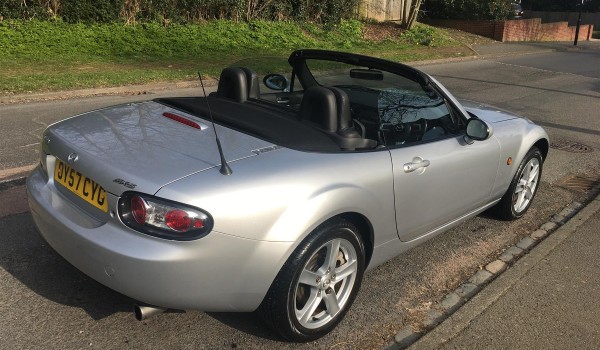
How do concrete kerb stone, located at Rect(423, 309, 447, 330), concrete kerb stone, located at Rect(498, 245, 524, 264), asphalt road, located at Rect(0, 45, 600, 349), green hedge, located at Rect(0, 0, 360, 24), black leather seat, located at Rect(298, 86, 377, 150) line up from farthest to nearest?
green hedge, located at Rect(0, 0, 360, 24) → concrete kerb stone, located at Rect(498, 245, 524, 264) → concrete kerb stone, located at Rect(423, 309, 447, 330) → black leather seat, located at Rect(298, 86, 377, 150) → asphalt road, located at Rect(0, 45, 600, 349)

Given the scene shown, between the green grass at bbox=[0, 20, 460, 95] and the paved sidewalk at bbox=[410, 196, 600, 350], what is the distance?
8.53 m

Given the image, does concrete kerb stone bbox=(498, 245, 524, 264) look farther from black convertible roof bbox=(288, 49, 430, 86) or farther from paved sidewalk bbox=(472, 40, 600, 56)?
paved sidewalk bbox=(472, 40, 600, 56)

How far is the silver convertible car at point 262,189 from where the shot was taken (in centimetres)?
234

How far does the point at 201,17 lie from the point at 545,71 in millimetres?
11302

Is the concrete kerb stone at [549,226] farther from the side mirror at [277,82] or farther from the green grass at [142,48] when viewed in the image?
the green grass at [142,48]

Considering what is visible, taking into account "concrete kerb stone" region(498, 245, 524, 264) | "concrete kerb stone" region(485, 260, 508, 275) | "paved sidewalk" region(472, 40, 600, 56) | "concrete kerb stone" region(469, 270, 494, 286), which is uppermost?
"concrete kerb stone" region(469, 270, 494, 286)

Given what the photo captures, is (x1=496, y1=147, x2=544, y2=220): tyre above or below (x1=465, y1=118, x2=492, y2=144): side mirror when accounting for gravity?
below

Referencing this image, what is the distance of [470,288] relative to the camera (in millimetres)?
3562

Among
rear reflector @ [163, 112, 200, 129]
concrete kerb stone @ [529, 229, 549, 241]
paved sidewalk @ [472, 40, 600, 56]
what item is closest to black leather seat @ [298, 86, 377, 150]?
rear reflector @ [163, 112, 200, 129]

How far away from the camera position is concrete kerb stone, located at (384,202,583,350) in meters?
2.98

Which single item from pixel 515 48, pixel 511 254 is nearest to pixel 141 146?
pixel 511 254

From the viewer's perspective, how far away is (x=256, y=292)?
2.49 metres

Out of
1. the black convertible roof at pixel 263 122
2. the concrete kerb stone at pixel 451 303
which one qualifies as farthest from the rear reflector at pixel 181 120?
the concrete kerb stone at pixel 451 303

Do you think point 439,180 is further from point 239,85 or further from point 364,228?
point 239,85
